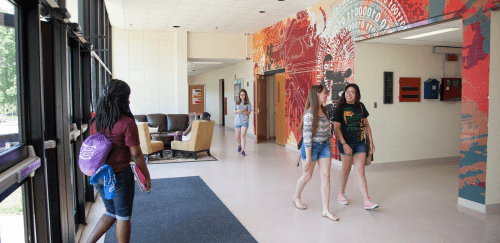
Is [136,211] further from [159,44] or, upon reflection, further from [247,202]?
[159,44]

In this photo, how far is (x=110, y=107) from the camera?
2477 millimetres

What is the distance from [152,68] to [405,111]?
7403 millimetres

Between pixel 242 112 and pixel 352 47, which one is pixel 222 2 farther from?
pixel 352 47

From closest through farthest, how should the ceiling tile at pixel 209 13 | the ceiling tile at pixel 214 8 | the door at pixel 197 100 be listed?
the ceiling tile at pixel 214 8 < the ceiling tile at pixel 209 13 < the door at pixel 197 100

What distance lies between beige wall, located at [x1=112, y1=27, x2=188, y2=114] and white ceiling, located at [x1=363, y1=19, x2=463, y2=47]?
6.44 metres

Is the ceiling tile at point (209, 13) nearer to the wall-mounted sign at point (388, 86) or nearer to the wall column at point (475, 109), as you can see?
the wall-mounted sign at point (388, 86)

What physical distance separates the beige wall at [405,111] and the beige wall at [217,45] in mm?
5892

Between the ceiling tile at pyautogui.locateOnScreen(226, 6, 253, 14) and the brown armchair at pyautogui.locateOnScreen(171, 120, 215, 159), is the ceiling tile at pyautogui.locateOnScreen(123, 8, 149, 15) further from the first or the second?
the brown armchair at pyautogui.locateOnScreen(171, 120, 215, 159)

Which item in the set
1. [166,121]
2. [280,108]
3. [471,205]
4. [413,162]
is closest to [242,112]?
[280,108]

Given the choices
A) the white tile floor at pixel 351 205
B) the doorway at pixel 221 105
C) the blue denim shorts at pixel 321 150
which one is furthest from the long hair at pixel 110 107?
the doorway at pixel 221 105

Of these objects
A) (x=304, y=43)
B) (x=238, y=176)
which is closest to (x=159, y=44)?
(x=304, y=43)

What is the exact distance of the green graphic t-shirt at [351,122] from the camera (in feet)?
13.7

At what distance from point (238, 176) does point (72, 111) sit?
305 centimetres

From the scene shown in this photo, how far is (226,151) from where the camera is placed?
8938 mm
